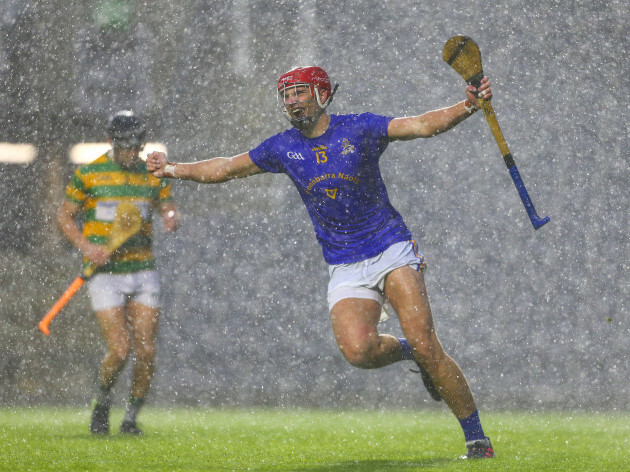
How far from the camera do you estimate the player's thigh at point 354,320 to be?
4379 millimetres

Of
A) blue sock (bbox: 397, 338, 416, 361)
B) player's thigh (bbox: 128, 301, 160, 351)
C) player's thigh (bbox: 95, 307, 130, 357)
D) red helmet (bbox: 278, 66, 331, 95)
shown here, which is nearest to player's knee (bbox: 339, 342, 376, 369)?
blue sock (bbox: 397, 338, 416, 361)

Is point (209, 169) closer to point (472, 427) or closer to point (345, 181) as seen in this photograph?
point (345, 181)

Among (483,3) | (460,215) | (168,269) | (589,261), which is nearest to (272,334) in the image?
(168,269)

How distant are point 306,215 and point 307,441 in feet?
12.9

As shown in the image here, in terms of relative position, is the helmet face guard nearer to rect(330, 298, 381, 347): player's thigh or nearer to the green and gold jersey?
rect(330, 298, 381, 347): player's thigh

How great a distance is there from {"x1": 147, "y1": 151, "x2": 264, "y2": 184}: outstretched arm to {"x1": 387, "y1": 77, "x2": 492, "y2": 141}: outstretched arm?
77cm

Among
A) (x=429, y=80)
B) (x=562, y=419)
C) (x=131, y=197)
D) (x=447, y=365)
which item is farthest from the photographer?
→ (x=429, y=80)

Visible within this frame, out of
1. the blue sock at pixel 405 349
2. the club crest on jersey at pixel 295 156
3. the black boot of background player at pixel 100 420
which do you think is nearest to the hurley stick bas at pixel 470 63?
the club crest on jersey at pixel 295 156

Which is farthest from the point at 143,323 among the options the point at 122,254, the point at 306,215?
the point at 306,215

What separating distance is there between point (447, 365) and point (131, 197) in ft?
7.11

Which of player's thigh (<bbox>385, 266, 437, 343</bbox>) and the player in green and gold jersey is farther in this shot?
the player in green and gold jersey

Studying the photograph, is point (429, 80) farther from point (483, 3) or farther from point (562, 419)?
point (562, 419)

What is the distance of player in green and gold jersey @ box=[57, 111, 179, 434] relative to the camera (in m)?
5.51

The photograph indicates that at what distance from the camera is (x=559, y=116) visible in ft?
30.4
